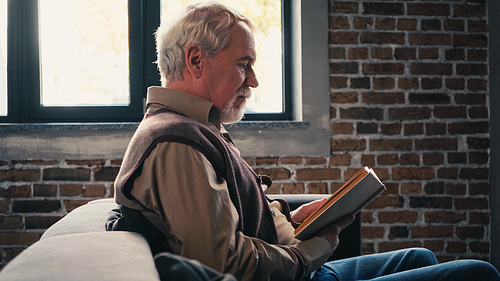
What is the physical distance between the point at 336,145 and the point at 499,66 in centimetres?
114

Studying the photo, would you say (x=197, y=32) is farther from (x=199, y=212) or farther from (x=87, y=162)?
(x=87, y=162)

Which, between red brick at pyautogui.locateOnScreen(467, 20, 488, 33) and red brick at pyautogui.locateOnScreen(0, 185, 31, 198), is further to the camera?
red brick at pyautogui.locateOnScreen(467, 20, 488, 33)

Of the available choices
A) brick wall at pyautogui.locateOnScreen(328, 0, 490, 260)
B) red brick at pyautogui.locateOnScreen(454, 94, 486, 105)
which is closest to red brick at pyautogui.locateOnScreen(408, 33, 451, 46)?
brick wall at pyautogui.locateOnScreen(328, 0, 490, 260)

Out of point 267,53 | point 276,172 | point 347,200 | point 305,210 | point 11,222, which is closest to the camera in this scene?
point 347,200

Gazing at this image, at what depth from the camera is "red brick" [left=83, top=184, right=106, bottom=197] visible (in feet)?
7.05

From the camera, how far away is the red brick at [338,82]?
2.27 meters

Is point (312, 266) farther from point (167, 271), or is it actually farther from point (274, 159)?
point (274, 159)

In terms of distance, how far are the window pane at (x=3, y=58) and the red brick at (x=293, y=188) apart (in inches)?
71.8

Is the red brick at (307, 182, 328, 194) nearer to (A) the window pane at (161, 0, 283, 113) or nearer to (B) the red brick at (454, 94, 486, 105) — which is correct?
(A) the window pane at (161, 0, 283, 113)

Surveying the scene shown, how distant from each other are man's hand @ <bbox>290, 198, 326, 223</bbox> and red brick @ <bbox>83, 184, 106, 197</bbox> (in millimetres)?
1325

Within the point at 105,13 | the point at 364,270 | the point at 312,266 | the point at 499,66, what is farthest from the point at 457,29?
the point at 105,13

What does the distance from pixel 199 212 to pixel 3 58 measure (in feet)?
7.19

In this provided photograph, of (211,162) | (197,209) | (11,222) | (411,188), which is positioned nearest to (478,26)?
(411,188)

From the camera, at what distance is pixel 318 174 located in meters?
2.26
